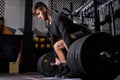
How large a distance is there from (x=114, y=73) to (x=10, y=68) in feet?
11.3

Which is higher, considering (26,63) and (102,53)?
(102,53)

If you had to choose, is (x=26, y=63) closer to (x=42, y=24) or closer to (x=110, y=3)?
(x=42, y=24)

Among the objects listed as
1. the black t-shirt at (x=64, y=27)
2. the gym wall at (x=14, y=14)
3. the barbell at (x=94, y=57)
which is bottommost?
the barbell at (x=94, y=57)

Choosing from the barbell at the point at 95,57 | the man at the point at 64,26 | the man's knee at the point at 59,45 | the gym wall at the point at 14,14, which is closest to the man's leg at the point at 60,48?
the man's knee at the point at 59,45

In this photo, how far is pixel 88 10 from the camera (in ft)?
13.6

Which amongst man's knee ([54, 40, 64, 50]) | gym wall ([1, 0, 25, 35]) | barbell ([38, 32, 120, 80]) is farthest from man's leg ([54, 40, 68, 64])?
gym wall ([1, 0, 25, 35])

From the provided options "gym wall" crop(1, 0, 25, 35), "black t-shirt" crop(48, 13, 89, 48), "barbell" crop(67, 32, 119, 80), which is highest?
"gym wall" crop(1, 0, 25, 35)

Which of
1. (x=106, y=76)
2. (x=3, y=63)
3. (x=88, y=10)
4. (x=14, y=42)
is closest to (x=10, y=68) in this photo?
(x=3, y=63)

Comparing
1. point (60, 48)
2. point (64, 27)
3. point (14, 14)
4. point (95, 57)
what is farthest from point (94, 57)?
point (14, 14)

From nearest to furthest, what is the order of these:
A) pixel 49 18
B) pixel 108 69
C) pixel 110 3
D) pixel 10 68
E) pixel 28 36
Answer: pixel 108 69 < pixel 49 18 < pixel 110 3 < pixel 10 68 < pixel 28 36

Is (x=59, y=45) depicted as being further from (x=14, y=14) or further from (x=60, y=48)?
(x=14, y=14)

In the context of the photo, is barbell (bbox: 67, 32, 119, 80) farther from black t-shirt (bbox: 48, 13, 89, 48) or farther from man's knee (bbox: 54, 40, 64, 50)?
man's knee (bbox: 54, 40, 64, 50)

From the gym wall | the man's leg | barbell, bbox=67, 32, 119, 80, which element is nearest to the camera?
barbell, bbox=67, 32, 119, 80

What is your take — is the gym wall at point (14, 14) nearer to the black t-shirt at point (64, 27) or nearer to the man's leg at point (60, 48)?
the man's leg at point (60, 48)
